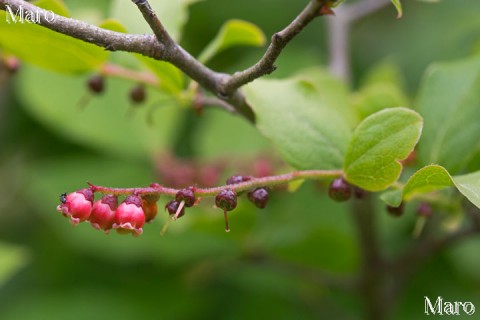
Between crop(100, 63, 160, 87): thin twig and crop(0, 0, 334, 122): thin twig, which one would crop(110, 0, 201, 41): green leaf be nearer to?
crop(100, 63, 160, 87): thin twig

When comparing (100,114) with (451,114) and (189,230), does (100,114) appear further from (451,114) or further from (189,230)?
(451,114)

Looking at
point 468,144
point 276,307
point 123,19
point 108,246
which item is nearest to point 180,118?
point 108,246

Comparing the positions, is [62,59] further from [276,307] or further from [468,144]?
[276,307]

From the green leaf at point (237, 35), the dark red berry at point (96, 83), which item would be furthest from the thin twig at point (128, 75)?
the green leaf at point (237, 35)

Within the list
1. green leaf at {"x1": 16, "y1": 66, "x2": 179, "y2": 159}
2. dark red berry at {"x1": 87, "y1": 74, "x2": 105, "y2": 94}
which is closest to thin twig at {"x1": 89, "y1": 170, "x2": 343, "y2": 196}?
dark red berry at {"x1": 87, "y1": 74, "x2": 105, "y2": 94}

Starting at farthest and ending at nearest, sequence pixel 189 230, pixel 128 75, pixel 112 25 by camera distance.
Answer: pixel 189 230 → pixel 128 75 → pixel 112 25

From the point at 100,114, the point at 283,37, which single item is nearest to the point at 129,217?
the point at 283,37
